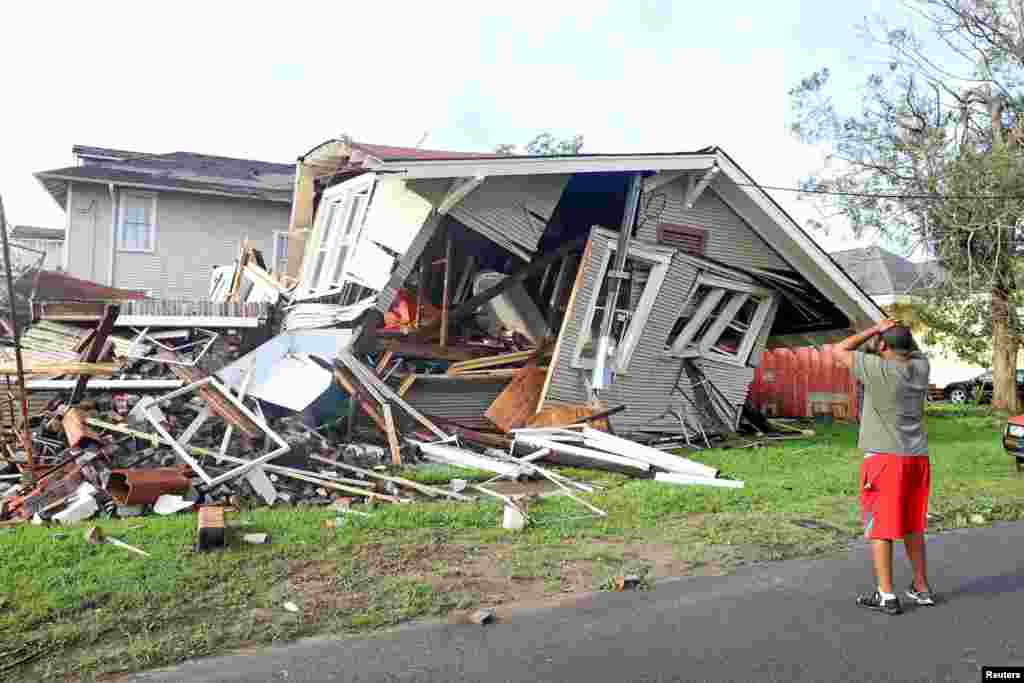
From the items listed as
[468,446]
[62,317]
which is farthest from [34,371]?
[468,446]

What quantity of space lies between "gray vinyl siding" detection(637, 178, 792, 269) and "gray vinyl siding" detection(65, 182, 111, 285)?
52.3 ft

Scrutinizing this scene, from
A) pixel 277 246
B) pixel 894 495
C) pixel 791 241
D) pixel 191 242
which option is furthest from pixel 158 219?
pixel 894 495

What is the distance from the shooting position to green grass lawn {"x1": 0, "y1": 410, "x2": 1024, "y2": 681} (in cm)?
467

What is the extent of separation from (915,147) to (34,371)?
19.1 meters

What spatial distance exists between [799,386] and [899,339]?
49.9ft

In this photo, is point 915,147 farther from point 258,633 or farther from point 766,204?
point 258,633

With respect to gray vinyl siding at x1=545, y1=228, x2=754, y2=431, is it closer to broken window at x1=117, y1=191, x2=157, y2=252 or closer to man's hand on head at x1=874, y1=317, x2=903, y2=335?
man's hand on head at x1=874, y1=317, x2=903, y2=335

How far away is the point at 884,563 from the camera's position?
16.9 feet

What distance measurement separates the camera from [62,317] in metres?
13.3

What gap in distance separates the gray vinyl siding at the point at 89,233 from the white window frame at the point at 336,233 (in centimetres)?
1019

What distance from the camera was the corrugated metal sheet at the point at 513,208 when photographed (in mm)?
11977

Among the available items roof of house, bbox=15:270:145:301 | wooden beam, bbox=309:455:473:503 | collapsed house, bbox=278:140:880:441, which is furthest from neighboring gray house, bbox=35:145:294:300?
wooden beam, bbox=309:455:473:503

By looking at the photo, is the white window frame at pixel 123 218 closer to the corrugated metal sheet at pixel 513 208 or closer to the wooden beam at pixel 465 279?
the wooden beam at pixel 465 279

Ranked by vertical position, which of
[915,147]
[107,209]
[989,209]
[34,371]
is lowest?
[34,371]
